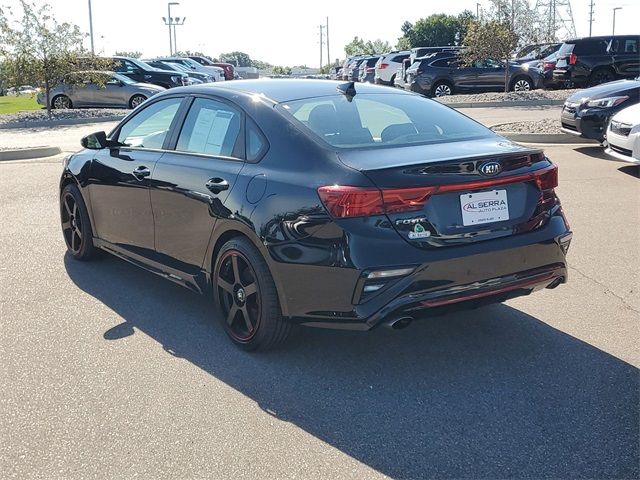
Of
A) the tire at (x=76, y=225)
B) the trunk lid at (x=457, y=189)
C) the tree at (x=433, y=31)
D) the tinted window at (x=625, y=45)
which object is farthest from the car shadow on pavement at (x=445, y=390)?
the tree at (x=433, y=31)

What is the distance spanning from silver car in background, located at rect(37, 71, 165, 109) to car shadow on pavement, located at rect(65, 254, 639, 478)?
59.1ft

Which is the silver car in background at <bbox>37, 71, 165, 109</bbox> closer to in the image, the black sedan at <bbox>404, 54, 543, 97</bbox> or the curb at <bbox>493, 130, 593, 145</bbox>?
the black sedan at <bbox>404, 54, 543, 97</bbox>

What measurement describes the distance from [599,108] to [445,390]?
348 inches

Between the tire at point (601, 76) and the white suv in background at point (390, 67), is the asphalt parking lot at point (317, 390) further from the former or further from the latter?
the white suv in background at point (390, 67)

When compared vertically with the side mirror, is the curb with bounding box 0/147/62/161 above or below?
below

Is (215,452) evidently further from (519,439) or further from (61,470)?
(519,439)

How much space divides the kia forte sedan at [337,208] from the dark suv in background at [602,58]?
20.0 meters

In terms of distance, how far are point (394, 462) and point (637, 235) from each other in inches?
182

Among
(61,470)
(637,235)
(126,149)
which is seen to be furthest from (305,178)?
(637,235)

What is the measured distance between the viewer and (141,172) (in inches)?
201

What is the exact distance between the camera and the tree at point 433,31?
291 ft

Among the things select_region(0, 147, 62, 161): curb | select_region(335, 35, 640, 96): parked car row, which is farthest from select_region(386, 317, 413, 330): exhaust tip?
select_region(335, 35, 640, 96): parked car row

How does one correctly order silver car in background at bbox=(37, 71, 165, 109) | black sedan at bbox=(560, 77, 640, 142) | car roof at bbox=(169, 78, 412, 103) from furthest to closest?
1. silver car in background at bbox=(37, 71, 165, 109)
2. black sedan at bbox=(560, 77, 640, 142)
3. car roof at bbox=(169, 78, 412, 103)

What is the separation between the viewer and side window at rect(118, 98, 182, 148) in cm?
517
